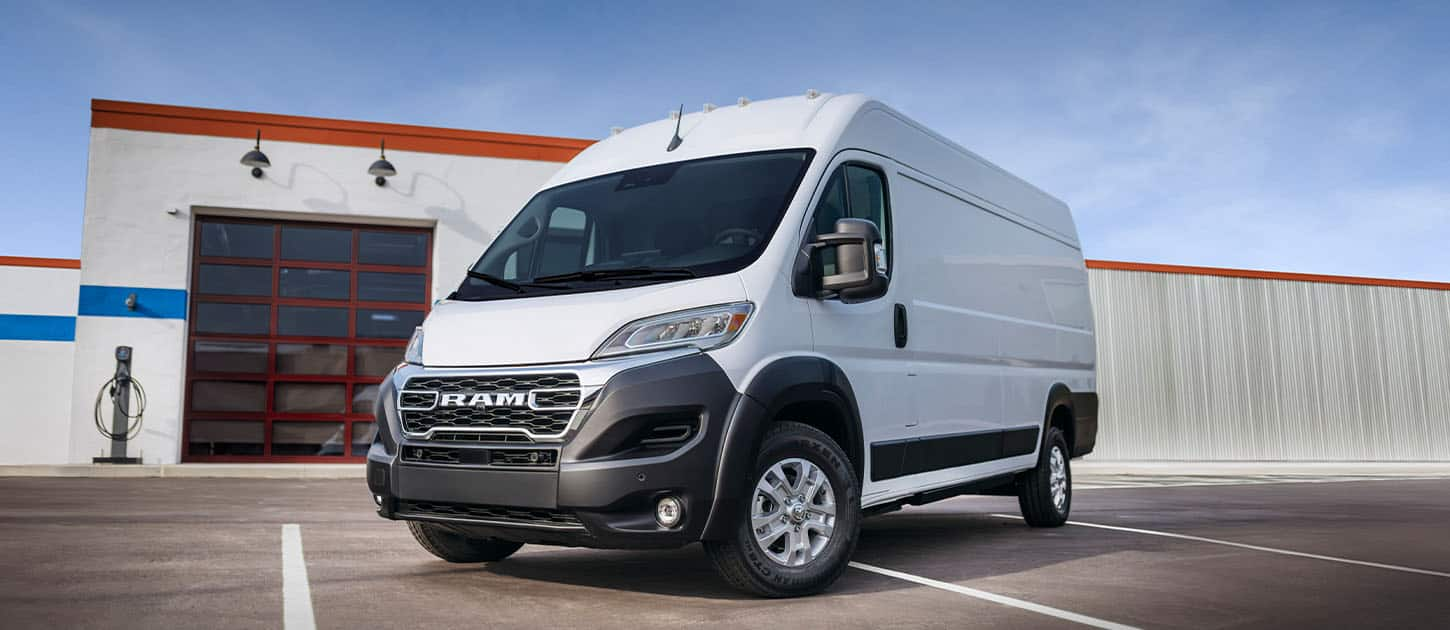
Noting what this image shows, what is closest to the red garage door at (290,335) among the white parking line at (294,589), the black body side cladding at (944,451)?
the white parking line at (294,589)

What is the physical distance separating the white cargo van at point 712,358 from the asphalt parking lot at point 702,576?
1.07ft

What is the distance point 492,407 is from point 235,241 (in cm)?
1420

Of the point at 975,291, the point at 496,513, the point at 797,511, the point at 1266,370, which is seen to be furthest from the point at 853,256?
the point at 1266,370

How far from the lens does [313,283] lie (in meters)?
17.2

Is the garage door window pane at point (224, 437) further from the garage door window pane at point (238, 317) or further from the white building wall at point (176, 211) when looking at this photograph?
the garage door window pane at point (238, 317)

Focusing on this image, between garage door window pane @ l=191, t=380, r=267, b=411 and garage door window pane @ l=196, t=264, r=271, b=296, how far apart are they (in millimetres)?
1399

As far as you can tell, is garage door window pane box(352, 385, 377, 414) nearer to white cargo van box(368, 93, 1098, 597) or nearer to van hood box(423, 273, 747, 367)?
white cargo van box(368, 93, 1098, 597)

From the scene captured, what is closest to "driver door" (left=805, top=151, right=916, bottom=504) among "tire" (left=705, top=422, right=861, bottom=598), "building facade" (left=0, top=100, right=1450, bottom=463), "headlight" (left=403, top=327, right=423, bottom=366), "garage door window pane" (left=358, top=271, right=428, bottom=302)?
"tire" (left=705, top=422, right=861, bottom=598)

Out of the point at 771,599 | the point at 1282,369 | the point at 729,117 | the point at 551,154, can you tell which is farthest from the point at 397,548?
the point at 1282,369

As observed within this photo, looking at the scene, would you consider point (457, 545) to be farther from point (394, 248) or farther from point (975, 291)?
point (394, 248)

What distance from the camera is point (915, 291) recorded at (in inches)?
240

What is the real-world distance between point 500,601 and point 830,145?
271 centimetres

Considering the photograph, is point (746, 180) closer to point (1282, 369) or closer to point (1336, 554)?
point (1336, 554)

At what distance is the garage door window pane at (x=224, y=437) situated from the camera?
55.0 feet
